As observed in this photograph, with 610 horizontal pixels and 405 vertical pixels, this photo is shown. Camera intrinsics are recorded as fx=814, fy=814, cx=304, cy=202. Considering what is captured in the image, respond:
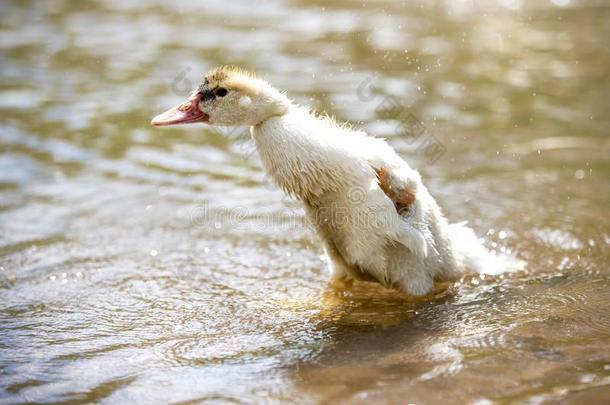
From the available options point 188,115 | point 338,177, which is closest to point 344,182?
point 338,177

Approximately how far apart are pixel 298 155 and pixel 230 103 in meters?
0.62

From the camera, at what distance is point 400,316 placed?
222 inches

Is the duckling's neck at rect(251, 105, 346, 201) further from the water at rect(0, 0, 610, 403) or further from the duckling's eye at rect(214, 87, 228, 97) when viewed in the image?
the water at rect(0, 0, 610, 403)

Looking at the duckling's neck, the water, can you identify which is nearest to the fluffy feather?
the duckling's neck

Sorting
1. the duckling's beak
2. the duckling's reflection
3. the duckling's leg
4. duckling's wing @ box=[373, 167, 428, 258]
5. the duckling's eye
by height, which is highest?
the duckling's eye

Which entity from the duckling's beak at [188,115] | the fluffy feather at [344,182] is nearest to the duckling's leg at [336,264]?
the fluffy feather at [344,182]

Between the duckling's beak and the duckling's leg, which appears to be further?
the duckling's leg

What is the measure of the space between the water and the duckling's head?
52.3 inches

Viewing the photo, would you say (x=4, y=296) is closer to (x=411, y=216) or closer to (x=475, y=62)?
(x=411, y=216)

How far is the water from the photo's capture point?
473 cm

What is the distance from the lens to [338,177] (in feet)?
18.1

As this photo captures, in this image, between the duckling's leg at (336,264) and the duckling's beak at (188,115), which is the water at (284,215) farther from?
the duckling's beak at (188,115)

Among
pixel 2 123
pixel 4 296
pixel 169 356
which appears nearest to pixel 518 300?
pixel 169 356

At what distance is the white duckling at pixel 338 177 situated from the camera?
550 centimetres
